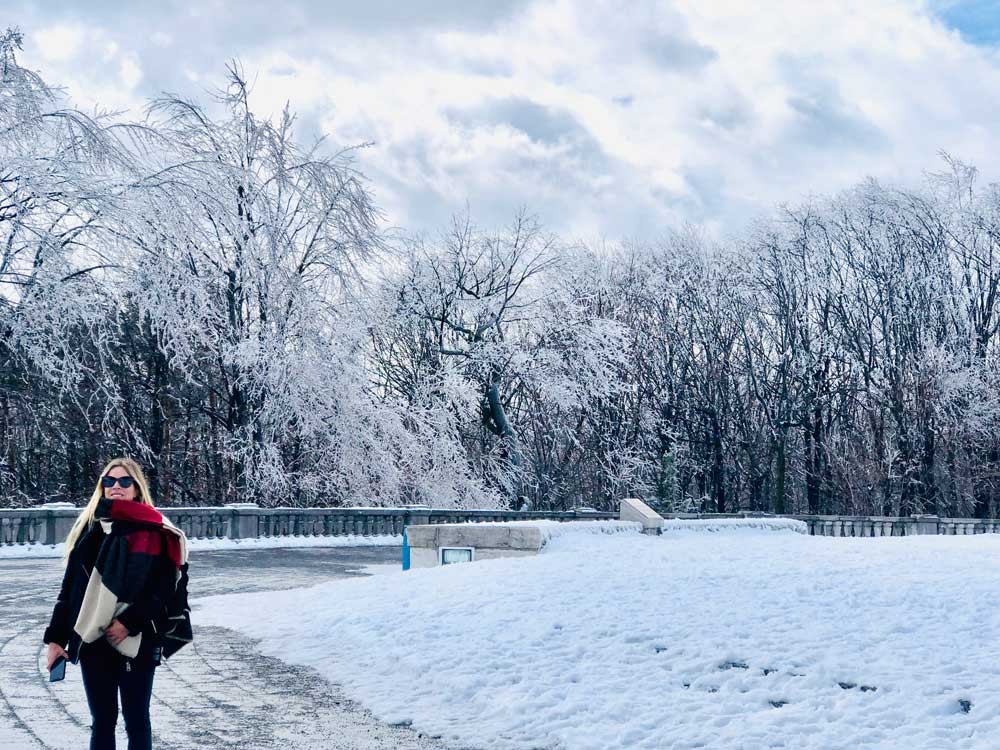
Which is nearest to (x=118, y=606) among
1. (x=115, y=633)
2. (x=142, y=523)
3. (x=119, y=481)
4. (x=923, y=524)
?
(x=115, y=633)

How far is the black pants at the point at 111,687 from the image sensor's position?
5062mm

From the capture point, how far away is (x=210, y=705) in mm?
8055

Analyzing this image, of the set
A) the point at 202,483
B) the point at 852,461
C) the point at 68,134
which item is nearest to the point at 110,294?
the point at 68,134

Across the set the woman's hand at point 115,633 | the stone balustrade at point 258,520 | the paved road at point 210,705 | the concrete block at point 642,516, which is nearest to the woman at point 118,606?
the woman's hand at point 115,633

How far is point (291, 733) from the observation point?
7328 millimetres

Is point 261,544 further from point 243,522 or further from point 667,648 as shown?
point 667,648

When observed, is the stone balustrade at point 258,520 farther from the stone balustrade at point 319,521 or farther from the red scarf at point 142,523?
the red scarf at point 142,523

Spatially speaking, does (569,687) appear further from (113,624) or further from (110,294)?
(110,294)

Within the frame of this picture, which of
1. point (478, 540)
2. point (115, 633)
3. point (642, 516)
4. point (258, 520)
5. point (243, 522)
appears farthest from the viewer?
point (258, 520)

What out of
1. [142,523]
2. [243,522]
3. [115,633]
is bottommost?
[243,522]

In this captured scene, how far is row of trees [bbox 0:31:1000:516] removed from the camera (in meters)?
22.1

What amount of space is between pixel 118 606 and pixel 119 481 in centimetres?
57

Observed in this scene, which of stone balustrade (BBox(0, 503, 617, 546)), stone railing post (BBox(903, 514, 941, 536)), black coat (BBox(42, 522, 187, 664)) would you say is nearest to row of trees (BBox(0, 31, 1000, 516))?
stone balustrade (BBox(0, 503, 617, 546))

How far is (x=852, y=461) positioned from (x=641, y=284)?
11.6m
